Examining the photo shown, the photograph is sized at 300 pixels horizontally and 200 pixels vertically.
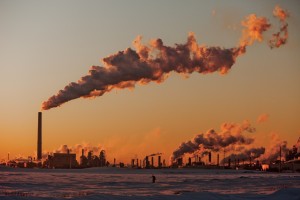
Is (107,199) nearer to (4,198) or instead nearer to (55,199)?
(55,199)

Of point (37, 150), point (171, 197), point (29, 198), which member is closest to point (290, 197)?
point (171, 197)

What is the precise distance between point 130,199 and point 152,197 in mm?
2459

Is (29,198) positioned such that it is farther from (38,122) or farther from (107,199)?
(38,122)

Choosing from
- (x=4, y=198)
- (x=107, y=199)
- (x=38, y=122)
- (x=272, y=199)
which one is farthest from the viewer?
(x=38, y=122)

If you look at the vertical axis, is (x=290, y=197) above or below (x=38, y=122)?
below

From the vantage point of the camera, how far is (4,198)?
3747 centimetres

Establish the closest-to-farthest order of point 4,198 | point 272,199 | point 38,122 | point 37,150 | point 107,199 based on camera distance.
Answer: point 4,198, point 107,199, point 272,199, point 38,122, point 37,150

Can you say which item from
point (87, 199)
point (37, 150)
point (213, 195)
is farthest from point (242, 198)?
point (37, 150)

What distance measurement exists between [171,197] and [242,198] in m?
6.10

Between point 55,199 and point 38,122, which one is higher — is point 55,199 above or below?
below

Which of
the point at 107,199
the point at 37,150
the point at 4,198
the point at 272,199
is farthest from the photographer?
the point at 37,150

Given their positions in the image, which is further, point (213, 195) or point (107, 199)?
point (213, 195)

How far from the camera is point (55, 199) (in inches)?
1564

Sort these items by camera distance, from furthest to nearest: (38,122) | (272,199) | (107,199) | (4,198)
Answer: (38,122), (272,199), (107,199), (4,198)
